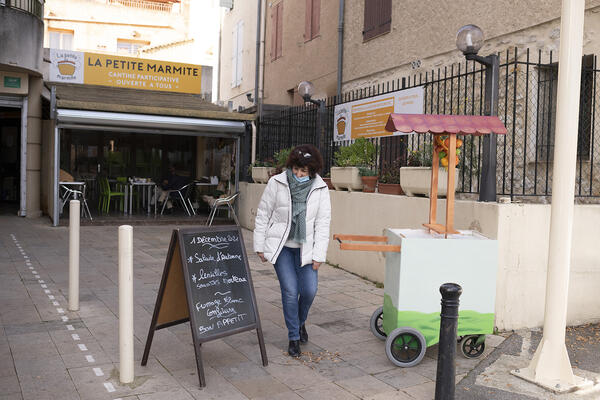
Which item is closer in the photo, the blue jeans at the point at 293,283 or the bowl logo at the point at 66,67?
the blue jeans at the point at 293,283

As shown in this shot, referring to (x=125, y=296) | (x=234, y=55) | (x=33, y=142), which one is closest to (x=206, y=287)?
(x=125, y=296)

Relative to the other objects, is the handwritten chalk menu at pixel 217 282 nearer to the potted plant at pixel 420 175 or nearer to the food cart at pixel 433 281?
the food cart at pixel 433 281

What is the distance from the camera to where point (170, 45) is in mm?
28078

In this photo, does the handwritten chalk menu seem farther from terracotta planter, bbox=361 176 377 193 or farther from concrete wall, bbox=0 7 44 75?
concrete wall, bbox=0 7 44 75

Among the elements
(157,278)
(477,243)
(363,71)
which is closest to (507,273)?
(477,243)

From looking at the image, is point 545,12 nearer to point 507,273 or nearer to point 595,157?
point 595,157

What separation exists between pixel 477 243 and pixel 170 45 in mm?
25907

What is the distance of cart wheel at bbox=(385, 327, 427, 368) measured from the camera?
436cm

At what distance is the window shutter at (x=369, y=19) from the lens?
12203mm

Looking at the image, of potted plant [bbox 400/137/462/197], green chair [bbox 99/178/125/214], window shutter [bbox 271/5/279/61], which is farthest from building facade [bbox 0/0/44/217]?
potted plant [bbox 400/137/462/197]

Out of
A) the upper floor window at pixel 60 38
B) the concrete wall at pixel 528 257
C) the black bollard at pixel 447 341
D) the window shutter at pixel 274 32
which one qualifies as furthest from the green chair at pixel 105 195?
the upper floor window at pixel 60 38

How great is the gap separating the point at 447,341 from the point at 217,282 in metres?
1.69

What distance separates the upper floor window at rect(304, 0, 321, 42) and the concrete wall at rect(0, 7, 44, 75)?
21.1 feet

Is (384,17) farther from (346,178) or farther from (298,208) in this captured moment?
(298,208)
